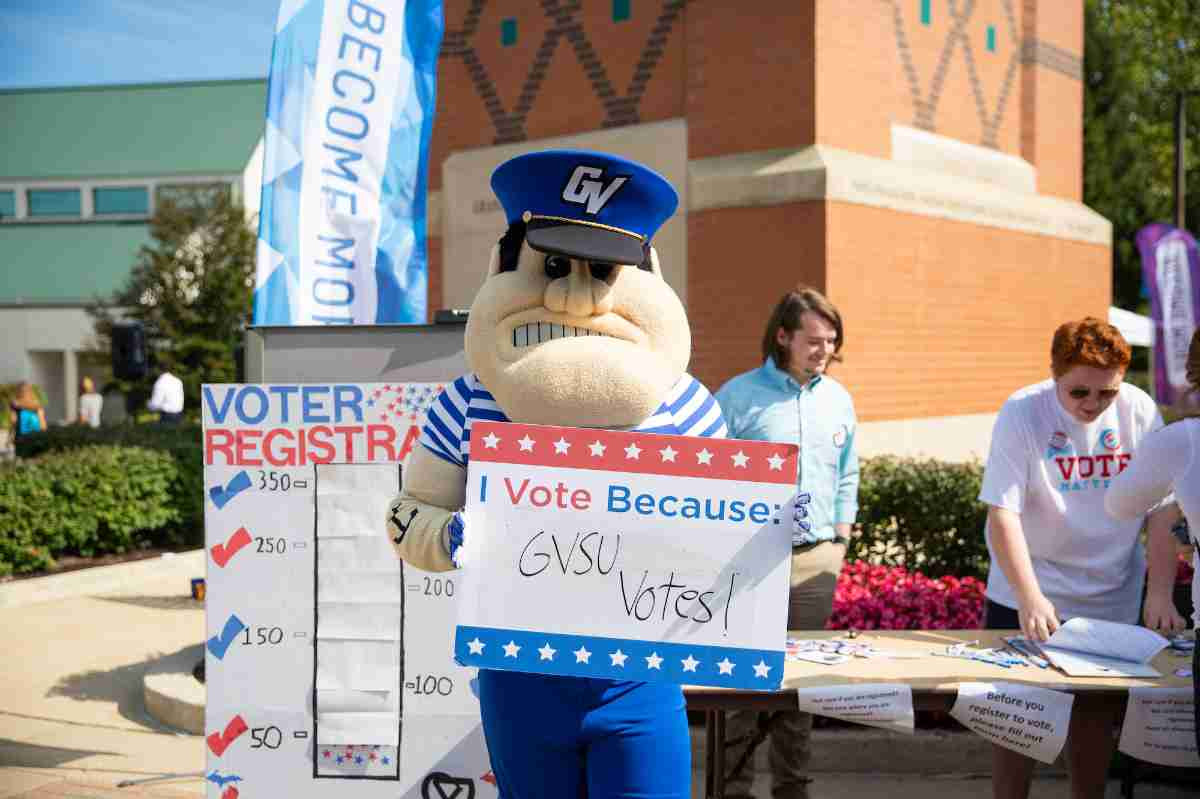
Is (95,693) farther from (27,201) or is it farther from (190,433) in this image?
(27,201)

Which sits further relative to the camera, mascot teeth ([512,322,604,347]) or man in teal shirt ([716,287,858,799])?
man in teal shirt ([716,287,858,799])

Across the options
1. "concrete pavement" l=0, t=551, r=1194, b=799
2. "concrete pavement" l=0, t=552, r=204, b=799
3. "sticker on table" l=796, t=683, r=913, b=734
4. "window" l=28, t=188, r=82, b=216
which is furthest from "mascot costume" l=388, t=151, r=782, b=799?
"window" l=28, t=188, r=82, b=216

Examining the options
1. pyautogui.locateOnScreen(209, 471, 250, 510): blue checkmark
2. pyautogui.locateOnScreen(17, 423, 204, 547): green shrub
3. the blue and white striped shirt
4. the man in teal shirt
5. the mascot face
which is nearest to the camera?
the mascot face

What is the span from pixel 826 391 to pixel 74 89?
44268 mm

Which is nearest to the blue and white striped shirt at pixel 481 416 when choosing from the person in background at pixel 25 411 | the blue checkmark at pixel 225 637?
the blue checkmark at pixel 225 637

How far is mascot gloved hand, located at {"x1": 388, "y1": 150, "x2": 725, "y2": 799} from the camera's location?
2.48 m

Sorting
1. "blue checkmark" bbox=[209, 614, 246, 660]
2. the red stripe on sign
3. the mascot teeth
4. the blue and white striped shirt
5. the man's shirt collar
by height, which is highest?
the mascot teeth

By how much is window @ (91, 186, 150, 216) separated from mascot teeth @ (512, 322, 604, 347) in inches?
1519

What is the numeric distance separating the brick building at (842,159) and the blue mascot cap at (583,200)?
9.34m

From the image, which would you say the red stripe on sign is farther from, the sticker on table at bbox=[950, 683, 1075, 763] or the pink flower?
the pink flower

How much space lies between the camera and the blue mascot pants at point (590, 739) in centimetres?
245

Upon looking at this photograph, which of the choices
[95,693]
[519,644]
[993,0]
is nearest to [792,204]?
[993,0]

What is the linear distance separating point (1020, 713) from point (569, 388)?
1.81m

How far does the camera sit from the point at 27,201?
3938 cm
